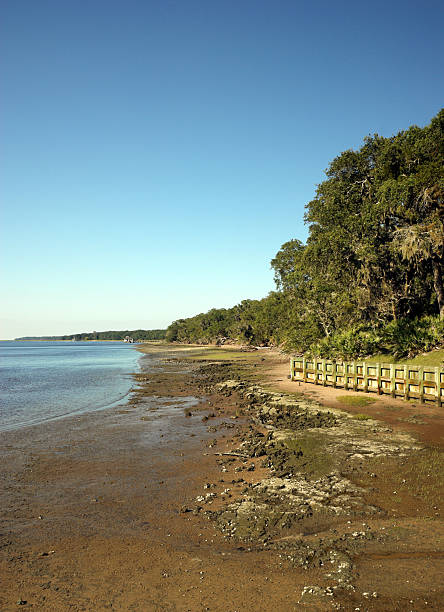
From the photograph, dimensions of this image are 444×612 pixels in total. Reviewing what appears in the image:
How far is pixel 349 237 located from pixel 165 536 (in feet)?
102

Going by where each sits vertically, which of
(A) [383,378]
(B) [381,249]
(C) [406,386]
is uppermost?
(B) [381,249]

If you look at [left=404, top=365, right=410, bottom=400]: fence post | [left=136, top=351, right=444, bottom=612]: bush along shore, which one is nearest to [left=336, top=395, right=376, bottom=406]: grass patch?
[left=404, top=365, right=410, bottom=400]: fence post

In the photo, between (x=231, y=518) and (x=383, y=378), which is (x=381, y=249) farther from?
(x=231, y=518)

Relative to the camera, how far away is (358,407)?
21.0m

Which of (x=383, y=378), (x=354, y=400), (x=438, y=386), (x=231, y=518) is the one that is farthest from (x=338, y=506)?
(x=383, y=378)

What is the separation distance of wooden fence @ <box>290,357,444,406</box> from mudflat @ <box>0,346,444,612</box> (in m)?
2.92

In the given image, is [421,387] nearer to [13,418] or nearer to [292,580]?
[292,580]

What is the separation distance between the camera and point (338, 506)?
9234 millimetres

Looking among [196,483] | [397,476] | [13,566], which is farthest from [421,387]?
[13,566]

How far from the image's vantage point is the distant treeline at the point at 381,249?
3050 cm

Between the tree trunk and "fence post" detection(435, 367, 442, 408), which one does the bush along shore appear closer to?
"fence post" detection(435, 367, 442, 408)

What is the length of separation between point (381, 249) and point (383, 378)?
1408cm

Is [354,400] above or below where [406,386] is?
below

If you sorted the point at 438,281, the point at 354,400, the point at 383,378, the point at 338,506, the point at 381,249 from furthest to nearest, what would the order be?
the point at 381,249
the point at 438,281
the point at 383,378
the point at 354,400
the point at 338,506
